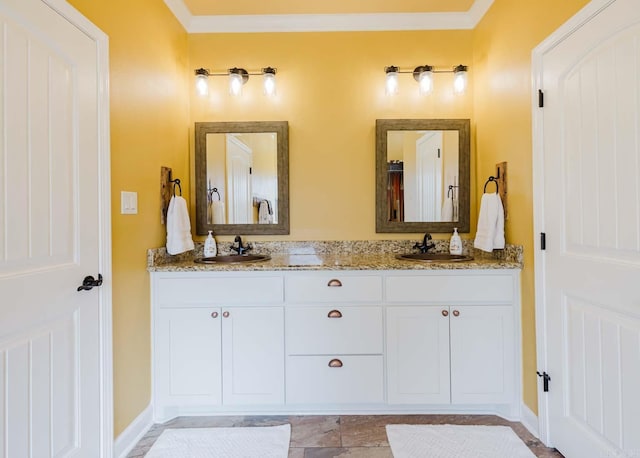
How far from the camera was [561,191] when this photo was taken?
160 centimetres

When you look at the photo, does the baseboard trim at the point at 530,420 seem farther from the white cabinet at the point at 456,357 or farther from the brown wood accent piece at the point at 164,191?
the brown wood accent piece at the point at 164,191

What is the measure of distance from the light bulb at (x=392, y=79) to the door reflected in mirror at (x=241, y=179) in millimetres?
958

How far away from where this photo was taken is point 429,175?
2473mm

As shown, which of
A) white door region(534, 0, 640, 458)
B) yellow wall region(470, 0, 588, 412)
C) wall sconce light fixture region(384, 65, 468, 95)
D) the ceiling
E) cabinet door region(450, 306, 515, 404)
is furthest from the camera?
wall sconce light fixture region(384, 65, 468, 95)

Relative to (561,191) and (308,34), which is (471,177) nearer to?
(561,191)

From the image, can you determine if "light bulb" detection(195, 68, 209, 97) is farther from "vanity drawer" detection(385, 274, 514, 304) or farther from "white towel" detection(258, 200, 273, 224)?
"vanity drawer" detection(385, 274, 514, 304)

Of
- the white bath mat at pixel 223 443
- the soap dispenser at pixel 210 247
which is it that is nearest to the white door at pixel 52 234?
the white bath mat at pixel 223 443

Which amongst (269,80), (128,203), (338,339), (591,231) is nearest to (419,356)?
(338,339)

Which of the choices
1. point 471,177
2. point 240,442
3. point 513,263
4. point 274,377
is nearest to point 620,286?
point 513,263

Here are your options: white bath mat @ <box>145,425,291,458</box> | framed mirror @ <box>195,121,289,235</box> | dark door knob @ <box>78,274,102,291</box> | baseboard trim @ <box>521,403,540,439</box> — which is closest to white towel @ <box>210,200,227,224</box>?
framed mirror @ <box>195,121,289,235</box>

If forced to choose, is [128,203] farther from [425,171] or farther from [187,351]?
[425,171]

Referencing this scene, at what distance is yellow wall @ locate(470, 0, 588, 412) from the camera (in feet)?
5.84

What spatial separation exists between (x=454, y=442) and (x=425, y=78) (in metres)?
2.27

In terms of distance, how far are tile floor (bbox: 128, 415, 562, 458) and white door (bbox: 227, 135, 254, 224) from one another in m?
1.30
